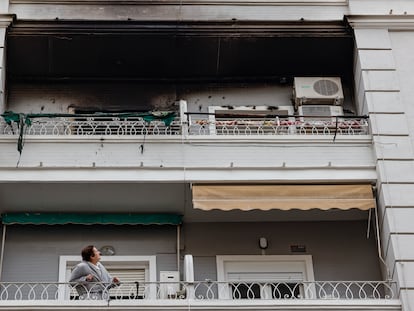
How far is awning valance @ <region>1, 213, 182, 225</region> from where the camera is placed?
15.1 m

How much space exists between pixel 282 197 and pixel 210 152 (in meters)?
1.50

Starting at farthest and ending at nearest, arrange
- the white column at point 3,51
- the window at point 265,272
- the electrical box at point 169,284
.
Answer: the white column at point 3,51 → the window at point 265,272 → the electrical box at point 169,284

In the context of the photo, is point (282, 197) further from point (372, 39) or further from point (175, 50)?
point (175, 50)

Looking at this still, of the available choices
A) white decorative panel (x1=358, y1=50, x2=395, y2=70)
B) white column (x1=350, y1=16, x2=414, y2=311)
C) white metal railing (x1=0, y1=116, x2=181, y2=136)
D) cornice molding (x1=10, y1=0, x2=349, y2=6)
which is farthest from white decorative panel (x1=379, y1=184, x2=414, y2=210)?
cornice molding (x1=10, y1=0, x2=349, y2=6)

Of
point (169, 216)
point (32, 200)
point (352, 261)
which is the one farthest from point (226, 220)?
point (32, 200)

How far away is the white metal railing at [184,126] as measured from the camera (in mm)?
15438

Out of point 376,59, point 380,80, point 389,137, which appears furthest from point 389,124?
point 376,59

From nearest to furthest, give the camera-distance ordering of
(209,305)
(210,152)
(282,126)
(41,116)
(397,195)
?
(209,305) < (397,195) < (210,152) < (41,116) < (282,126)

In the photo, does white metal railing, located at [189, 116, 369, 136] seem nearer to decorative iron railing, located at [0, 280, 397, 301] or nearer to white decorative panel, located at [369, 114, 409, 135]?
white decorative panel, located at [369, 114, 409, 135]

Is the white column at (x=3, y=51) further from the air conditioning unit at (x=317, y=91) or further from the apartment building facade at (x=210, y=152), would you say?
the air conditioning unit at (x=317, y=91)

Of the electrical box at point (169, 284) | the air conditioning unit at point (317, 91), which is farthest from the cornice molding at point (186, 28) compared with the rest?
the electrical box at point (169, 284)

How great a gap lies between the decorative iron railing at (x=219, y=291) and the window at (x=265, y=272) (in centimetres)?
2

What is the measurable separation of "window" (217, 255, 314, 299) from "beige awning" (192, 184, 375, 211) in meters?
1.16

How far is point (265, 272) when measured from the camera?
1511 centimetres
